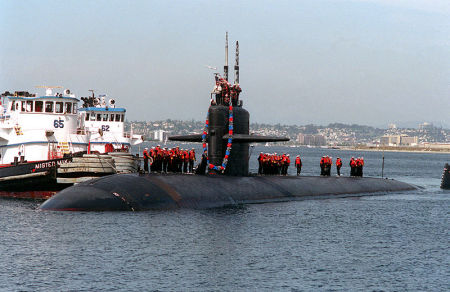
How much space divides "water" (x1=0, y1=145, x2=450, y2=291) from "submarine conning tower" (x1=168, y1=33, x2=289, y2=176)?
2.86 meters

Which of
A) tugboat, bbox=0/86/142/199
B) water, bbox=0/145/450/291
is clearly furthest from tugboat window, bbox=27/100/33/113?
water, bbox=0/145/450/291

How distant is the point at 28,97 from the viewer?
41.7 metres

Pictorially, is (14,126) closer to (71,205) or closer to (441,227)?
(71,205)

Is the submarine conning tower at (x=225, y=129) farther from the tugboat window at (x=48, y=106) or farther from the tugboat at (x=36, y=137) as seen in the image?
the tugboat window at (x=48, y=106)

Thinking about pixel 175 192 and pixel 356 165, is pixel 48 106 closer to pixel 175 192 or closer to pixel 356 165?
pixel 175 192

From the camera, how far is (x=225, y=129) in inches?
1289

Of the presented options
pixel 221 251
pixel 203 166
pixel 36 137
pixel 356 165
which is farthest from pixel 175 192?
pixel 356 165

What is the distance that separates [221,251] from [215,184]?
368 inches

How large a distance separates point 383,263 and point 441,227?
35.3 feet

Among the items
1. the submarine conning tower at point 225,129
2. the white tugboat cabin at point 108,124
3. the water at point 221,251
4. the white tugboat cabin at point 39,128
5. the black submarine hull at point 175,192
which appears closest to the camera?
the water at point 221,251

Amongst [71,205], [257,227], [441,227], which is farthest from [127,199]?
[441,227]

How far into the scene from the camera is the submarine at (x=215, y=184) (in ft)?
89.5

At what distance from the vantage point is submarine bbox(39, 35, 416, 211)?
1074 inches

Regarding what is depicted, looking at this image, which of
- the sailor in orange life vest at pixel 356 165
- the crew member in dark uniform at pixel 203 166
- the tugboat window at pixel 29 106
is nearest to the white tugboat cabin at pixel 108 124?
the tugboat window at pixel 29 106
